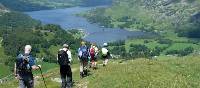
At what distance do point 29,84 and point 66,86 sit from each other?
6863 millimetres

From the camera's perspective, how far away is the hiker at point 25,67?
2809 centimetres

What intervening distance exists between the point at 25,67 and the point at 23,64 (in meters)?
0.25

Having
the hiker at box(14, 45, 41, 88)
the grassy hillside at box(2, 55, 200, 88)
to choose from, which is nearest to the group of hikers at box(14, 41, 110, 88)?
the hiker at box(14, 45, 41, 88)

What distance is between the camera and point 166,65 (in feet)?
152

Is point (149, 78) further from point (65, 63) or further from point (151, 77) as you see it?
point (65, 63)

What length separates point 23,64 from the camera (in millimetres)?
28250

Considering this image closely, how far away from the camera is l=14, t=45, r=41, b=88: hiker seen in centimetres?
2809

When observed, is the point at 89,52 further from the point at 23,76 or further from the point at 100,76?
the point at 23,76

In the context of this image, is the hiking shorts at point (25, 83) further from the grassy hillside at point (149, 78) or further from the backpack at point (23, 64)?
the grassy hillside at point (149, 78)

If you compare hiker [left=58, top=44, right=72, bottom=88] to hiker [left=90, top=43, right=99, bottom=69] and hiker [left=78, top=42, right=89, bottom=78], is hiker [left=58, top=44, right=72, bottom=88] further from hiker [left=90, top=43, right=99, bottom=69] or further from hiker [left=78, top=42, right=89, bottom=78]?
hiker [left=90, top=43, right=99, bottom=69]

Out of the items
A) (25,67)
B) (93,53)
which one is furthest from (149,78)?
(25,67)

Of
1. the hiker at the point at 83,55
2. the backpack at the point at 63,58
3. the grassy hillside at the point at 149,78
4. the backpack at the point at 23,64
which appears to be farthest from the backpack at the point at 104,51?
the backpack at the point at 23,64

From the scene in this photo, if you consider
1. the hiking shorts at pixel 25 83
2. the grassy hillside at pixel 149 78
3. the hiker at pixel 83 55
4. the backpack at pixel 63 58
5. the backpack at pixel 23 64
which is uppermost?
the backpack at pixel 23 64

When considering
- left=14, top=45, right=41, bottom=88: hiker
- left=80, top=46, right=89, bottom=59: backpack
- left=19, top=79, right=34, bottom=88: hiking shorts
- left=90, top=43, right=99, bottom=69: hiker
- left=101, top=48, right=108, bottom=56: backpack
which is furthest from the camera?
left=101, top=48, right=108, bottom=56: backpack
